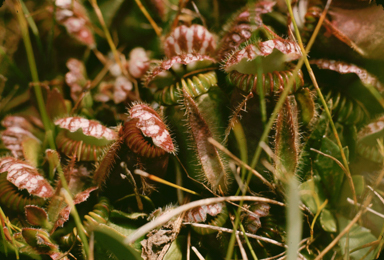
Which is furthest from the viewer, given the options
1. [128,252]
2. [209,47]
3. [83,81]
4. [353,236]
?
[83,81]

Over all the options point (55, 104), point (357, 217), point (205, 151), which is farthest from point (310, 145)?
A: point (55, 104)

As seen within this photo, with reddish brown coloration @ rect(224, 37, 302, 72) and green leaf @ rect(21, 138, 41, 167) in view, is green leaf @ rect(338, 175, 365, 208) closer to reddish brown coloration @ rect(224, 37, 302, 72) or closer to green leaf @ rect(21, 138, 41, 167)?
reddish brown coloration @ rect(224, 37, 302, 72)

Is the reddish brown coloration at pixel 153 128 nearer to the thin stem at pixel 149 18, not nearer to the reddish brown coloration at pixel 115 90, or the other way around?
the reddish brown coloration at pixel 115 90

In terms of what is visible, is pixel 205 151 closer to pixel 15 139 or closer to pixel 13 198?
pixel 13 198

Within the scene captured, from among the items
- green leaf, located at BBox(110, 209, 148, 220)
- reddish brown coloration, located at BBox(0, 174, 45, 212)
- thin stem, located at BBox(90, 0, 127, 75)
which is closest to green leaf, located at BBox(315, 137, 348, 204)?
green leaf, located at BBox(110, 209, 148, 220)

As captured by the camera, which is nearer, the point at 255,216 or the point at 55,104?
the point at 255,216

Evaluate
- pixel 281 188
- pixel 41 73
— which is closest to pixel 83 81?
pixel 41 73

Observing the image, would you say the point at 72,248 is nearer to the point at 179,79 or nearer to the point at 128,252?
the point at 128,252
